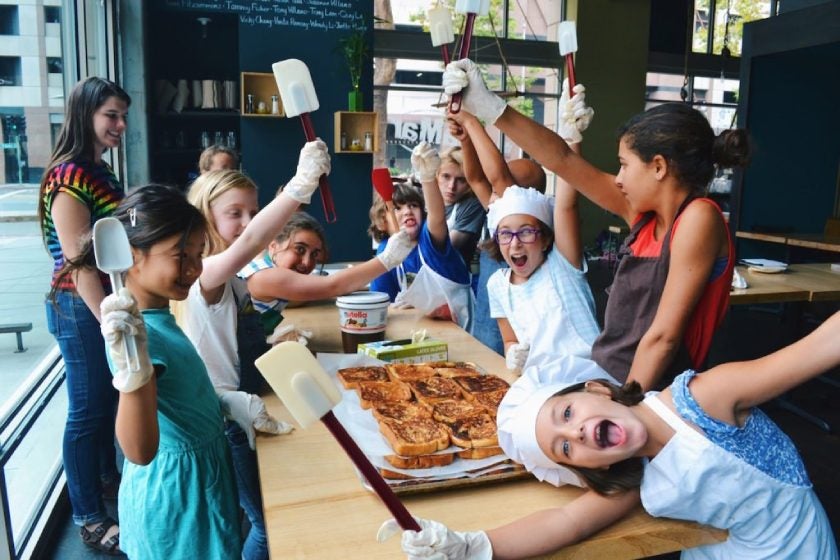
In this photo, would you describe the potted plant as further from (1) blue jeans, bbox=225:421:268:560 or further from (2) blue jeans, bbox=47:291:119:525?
(1) blue jeans, bbox=225:421:268:560

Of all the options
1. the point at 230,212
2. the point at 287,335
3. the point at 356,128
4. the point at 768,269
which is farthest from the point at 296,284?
the point at 356,128

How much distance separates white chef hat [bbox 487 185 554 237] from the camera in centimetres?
200

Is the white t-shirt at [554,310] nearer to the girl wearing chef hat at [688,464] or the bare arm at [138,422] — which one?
the girl wearing chef hat at [688,464]

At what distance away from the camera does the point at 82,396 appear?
2365 mm

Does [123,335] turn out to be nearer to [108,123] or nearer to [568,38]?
[568,38]

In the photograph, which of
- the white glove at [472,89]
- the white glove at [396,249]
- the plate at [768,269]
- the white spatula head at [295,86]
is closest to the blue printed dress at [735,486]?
the white glove at [472,89]

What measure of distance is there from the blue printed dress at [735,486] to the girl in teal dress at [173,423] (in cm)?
92

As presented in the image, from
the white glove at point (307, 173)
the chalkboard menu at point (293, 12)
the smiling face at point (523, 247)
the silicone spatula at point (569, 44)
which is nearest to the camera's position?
the white glove at point (307, 173)

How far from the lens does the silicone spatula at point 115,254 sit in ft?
3.60

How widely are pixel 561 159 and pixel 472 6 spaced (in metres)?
0.52

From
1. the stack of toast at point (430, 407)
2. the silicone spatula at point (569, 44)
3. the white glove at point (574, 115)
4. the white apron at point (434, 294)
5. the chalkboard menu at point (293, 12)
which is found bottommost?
the stack of toast at point (430, 407)

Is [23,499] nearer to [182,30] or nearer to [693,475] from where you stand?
[693,475]

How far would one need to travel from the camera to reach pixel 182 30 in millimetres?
5828

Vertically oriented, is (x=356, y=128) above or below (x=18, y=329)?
above
